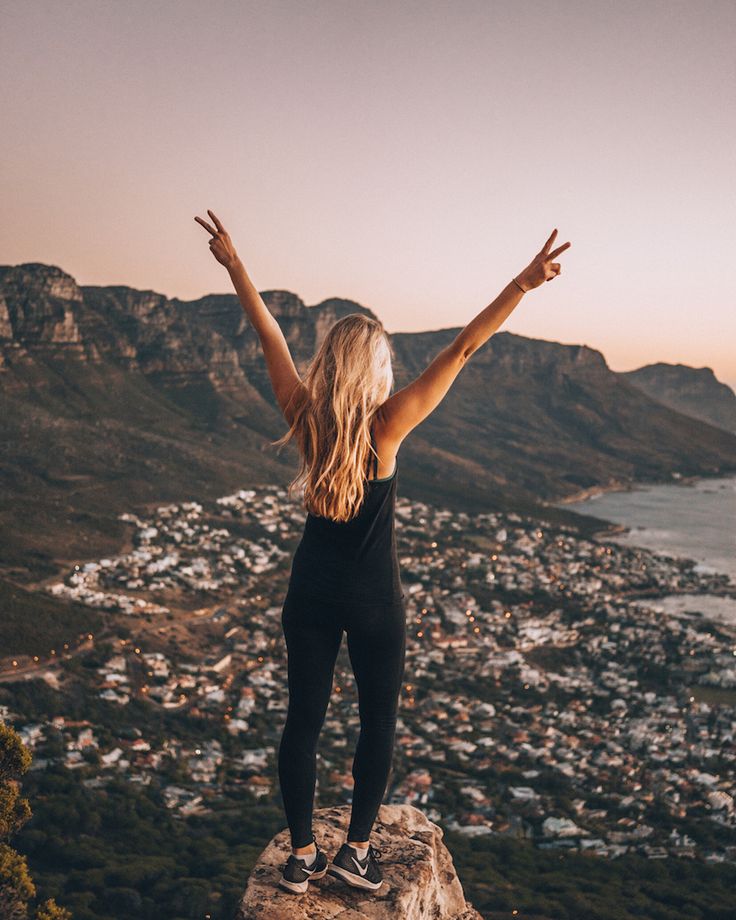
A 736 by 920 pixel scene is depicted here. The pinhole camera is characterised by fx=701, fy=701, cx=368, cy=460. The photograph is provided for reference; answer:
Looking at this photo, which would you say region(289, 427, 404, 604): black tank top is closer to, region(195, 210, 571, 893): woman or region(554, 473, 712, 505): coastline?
region(195, 210, 571, 893): woman

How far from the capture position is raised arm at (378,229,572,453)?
85.6 inches

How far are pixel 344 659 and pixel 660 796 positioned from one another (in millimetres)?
12700

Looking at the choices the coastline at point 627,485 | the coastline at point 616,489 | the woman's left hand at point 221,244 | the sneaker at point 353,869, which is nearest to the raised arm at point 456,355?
the woman's left hand at point 221,244

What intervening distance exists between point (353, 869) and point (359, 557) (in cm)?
130

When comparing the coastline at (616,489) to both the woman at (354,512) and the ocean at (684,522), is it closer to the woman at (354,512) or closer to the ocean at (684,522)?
the ocean at (684,522)

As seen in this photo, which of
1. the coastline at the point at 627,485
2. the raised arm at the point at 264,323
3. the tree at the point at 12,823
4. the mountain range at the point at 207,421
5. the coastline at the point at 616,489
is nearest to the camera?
the raised arm at the point at 264,323

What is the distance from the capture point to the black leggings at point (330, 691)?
233cm

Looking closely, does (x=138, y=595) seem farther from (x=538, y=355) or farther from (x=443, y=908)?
(x=538, y=355)

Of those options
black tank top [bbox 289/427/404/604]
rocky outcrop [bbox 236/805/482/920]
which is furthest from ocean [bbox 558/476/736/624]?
black tank top [bbox 289/427/404/604]

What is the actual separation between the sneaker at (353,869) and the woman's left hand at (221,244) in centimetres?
227

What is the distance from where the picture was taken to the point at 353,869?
268 cm

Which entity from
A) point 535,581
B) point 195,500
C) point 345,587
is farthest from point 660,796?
point 195,500

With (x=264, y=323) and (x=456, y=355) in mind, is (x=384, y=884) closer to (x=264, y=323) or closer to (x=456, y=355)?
(x=456, y=355)

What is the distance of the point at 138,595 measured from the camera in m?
29.6
